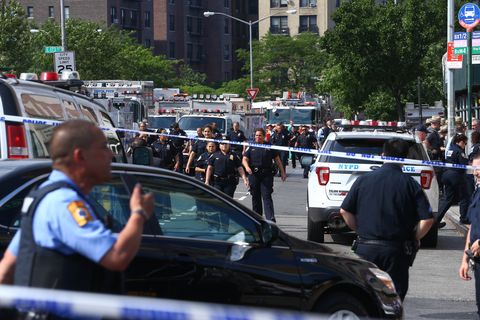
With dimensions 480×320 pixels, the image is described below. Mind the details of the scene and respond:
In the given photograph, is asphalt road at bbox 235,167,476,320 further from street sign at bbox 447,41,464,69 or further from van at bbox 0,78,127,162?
street sign at bbox 447,41,464,69

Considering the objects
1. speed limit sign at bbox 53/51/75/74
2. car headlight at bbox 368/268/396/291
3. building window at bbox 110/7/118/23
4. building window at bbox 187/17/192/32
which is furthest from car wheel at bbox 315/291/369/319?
building window at bbox 187/17/192/32

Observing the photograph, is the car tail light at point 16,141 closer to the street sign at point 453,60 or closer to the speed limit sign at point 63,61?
the street sign at point 453,60

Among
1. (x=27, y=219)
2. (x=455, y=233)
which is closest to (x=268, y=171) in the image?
(x=455, y=233)

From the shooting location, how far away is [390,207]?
26.3ft

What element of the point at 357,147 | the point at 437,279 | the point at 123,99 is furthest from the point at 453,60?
the point at 123,99

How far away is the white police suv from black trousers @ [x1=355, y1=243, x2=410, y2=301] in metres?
6.41

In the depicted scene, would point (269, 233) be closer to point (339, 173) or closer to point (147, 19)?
point (339, 173)

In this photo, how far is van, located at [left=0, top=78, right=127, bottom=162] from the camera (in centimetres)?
945

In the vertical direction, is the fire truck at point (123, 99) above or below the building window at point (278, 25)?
below

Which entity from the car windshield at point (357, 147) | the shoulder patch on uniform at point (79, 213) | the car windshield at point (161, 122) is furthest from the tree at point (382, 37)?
the shoulder patch on uniform at point (79, 213)

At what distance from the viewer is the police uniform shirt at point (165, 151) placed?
24.2 metres

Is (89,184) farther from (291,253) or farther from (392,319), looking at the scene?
(392,319)

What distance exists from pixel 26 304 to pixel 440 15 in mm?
38984

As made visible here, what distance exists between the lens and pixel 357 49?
135 ft
